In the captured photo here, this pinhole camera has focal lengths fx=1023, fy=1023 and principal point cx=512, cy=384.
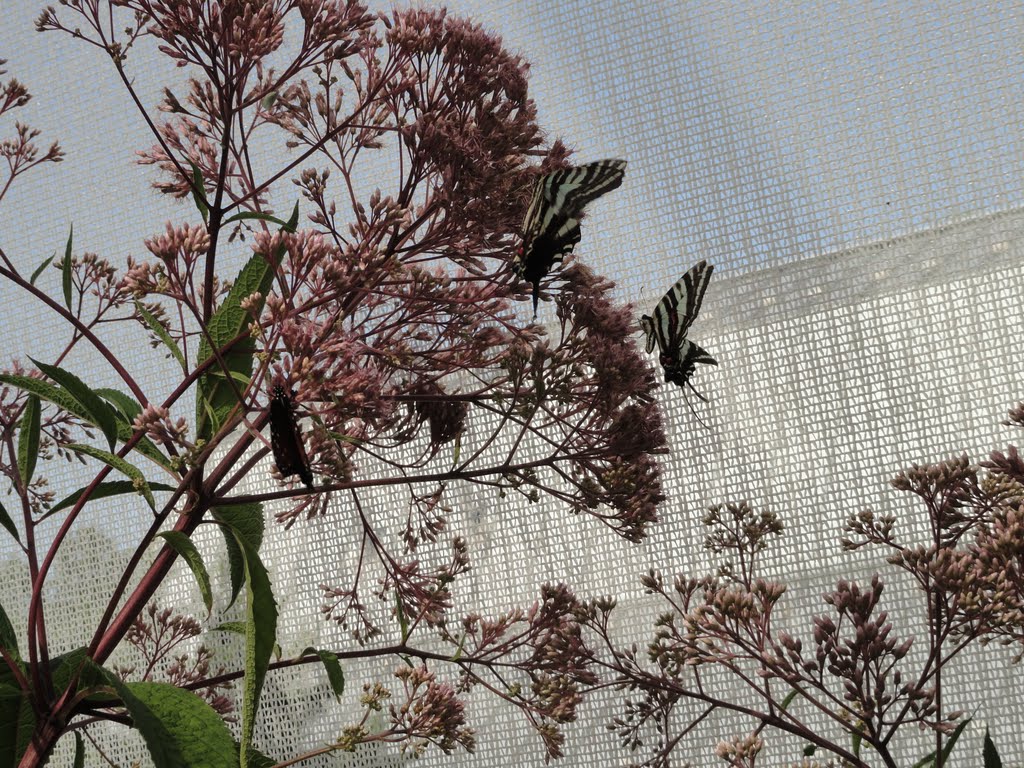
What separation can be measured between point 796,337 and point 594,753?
1.75ft

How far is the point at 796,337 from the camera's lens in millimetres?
1166

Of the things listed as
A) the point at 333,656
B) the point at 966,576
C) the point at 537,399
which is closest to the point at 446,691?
the point at 333,656

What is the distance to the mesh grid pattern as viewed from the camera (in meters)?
1.11

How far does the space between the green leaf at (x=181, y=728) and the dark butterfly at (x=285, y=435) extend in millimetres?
149

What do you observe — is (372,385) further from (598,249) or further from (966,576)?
(598,249)

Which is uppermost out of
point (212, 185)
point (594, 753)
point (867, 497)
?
point (212, 185)

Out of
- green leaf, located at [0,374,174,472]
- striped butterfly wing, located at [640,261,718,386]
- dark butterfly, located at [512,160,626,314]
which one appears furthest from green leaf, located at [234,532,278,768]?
striped butterfly wing, located at [640,261,718,386]

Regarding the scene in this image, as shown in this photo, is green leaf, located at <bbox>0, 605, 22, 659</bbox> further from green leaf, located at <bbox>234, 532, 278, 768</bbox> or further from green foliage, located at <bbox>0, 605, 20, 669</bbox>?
green leaf, located at <bbox>234, 532, 278, 768</bbox>

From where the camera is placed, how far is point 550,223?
2.35 ft

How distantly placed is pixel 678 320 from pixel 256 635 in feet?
1.42

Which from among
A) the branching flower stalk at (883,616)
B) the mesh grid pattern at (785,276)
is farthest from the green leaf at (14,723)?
the mesh grid pattern at (785,276)

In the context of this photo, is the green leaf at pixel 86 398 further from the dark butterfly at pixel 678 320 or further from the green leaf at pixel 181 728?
→ the dark butterfly at pixel 678 320

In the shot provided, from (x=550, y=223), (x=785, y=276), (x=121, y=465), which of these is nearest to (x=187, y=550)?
(x=121, y=465)

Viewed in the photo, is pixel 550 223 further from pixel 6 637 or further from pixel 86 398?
pixel 6 637
